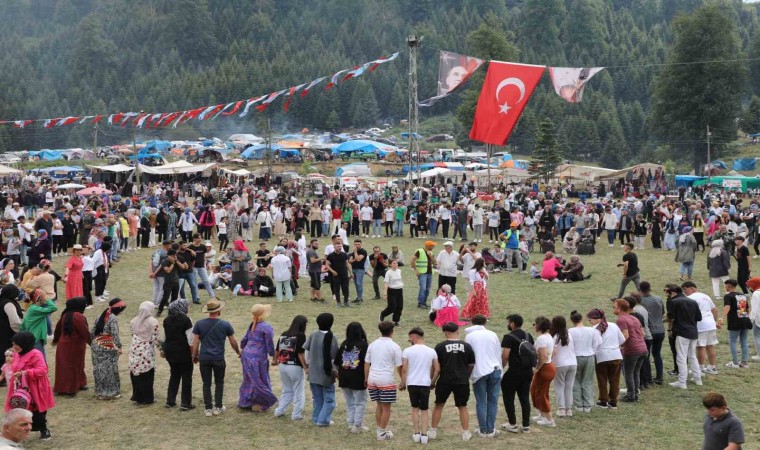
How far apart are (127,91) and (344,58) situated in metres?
33.1

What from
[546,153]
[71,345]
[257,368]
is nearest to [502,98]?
[257,368]

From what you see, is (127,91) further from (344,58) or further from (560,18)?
(560,18)

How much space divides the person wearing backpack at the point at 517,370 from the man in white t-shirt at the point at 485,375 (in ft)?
0.49

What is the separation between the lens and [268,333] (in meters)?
9.08

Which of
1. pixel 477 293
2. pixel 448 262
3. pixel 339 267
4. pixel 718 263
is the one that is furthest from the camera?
pixel 718 263

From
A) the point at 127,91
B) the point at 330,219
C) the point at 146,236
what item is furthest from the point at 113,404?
the point at 127,91

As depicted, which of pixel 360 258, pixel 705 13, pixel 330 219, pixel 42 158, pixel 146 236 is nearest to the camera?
pixel 360 258

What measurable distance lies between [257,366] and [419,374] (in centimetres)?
212

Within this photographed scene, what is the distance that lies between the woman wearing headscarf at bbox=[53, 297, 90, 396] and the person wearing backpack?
4.83m

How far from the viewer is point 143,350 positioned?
919 cm

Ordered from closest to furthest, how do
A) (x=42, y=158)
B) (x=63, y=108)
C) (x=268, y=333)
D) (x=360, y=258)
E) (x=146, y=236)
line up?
1. (x=268, y=333)
2. (x=360, y=258)
3. (x=146, y=236)
4. (x=42, y=158)
5. (x=63, y=108)

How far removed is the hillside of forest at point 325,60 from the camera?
85250 millimetres

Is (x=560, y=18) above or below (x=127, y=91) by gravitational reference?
above

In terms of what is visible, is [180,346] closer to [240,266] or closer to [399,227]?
[240,266]
